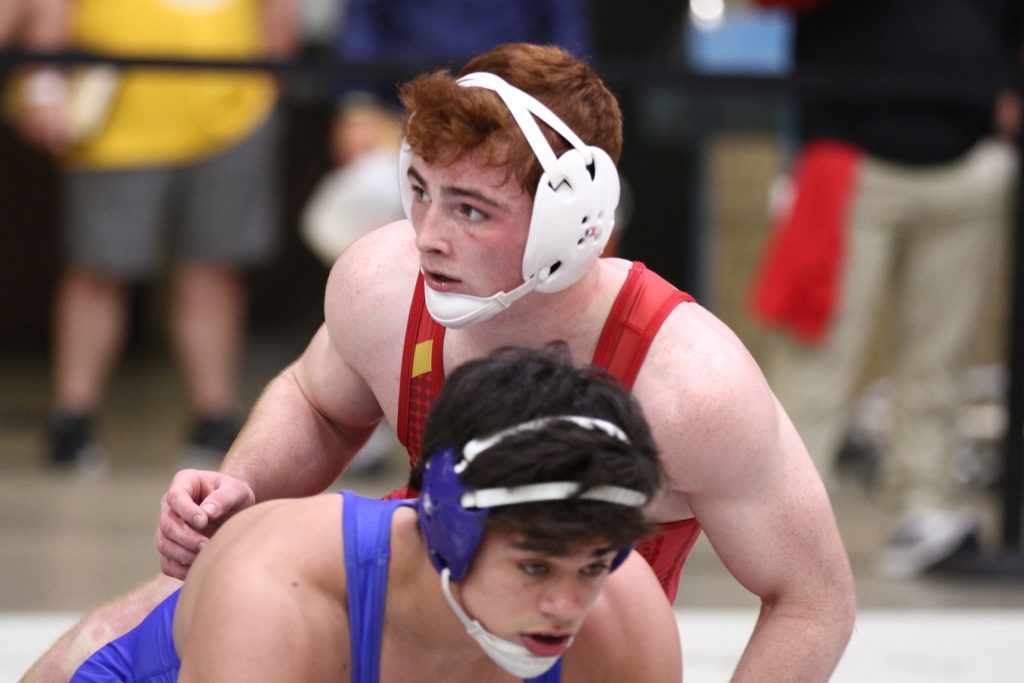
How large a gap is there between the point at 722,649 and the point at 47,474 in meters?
2.12

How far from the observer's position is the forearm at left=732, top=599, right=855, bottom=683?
188 centimetres

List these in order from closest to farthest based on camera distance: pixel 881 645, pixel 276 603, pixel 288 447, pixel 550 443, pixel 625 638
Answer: pixel 550 443 → pixel 276 603 → pixel 625 638 → pixel 288 447 → pixel 881 645

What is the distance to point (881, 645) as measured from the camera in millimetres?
3029

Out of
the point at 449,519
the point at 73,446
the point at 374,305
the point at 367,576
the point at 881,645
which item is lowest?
the point at 73,446

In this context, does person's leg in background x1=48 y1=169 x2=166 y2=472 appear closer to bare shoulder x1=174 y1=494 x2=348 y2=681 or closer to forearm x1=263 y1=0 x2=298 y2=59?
forearm x1=263 y1=0 x2=298 y2=59

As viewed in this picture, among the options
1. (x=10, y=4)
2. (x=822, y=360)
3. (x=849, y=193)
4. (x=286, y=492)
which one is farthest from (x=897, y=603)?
(x=10, y=4)

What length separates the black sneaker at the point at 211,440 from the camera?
4207 millimetres

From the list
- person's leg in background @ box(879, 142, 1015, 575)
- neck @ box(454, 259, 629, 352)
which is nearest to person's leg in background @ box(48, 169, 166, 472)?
person's leg in background @ box(879, 142, 1015, 575)

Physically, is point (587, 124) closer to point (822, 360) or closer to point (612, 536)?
point (612, 536)

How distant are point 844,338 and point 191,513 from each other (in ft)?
7.31

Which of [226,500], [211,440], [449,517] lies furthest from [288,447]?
[211,440]

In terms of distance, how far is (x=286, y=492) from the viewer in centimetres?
219

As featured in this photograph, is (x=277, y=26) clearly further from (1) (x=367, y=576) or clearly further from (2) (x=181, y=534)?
(1) (x=367, y=576)

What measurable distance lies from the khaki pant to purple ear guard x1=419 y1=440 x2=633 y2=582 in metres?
2.30
